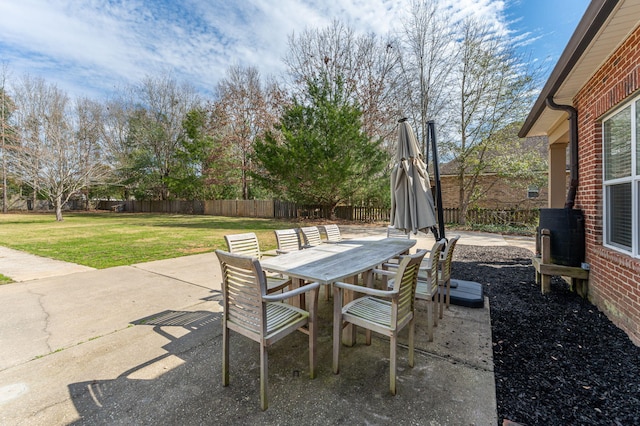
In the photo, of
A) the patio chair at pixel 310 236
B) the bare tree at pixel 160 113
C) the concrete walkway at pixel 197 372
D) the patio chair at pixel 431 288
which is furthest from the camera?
the bare tree at pixel 160 113

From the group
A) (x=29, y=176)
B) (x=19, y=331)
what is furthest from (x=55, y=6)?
(x=29, y=176)

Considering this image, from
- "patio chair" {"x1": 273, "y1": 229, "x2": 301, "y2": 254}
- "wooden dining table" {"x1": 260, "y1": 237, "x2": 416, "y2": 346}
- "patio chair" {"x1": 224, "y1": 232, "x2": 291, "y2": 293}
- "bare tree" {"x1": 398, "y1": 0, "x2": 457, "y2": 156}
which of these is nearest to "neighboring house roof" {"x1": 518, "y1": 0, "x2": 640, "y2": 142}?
"wooden dining table" {"x1": 260, "y1": 237, "x2": 416, "y2": 346}

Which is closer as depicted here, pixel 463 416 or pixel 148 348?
pixel 463 416

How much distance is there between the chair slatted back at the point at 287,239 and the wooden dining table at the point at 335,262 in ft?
2.58

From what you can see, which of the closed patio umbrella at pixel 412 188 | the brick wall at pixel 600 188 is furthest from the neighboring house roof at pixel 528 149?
the closed patio umbrella at pixel 412 188

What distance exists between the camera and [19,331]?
9.53 ft

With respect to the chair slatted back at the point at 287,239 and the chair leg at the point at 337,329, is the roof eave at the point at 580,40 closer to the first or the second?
the chair leg at the point at 337,329

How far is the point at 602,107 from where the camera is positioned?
337 centimetres

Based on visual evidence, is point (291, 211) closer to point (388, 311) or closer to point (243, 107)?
point (243, 107)

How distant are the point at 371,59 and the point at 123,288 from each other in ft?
58.3

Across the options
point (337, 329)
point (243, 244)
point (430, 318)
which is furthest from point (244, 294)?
point (430, 318)

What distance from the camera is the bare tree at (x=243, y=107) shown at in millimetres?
20938

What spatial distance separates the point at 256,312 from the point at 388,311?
1.11 metres

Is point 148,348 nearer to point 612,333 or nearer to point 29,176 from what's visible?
point 612,333
